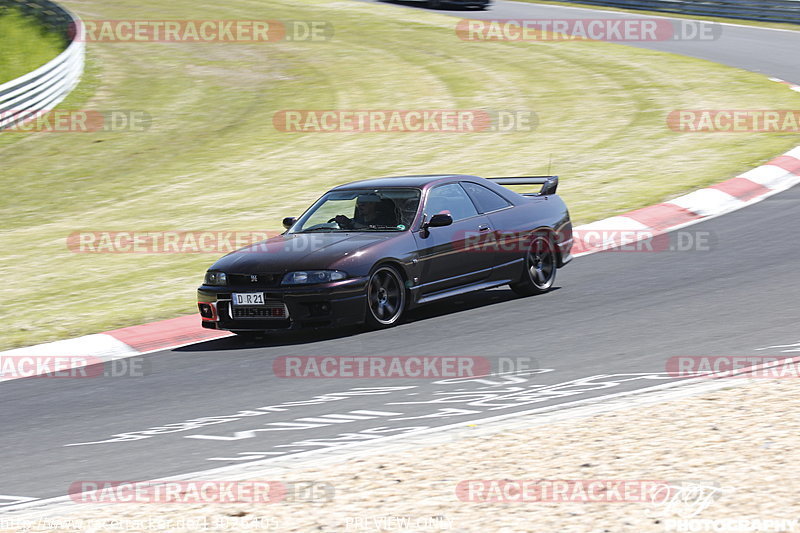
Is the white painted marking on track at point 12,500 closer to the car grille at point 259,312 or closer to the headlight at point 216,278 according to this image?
the car grille at point 259,312

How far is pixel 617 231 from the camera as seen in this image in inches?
531

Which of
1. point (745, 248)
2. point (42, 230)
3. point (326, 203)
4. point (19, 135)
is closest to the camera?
point (326, 203)

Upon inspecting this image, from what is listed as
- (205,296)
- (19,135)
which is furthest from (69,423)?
(19,135)

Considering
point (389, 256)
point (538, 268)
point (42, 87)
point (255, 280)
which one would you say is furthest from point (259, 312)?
point (42, 87)

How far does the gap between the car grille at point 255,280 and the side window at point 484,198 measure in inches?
88.6

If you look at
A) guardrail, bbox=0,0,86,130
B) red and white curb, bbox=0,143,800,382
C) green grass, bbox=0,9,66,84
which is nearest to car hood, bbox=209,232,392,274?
red and white curb, bbox=0,143,800,382

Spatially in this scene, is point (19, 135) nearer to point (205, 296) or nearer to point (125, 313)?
point (125, 313)

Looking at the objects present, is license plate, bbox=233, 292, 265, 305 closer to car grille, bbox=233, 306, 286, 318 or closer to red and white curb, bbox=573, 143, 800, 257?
car grille, bbox=233, 306, 286, 318

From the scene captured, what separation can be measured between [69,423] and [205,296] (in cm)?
250

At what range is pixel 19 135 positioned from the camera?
71.7 feet

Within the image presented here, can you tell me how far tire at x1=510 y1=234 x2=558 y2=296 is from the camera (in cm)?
1094

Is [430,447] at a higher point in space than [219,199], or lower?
higher

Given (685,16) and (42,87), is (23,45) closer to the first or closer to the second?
(42,87)

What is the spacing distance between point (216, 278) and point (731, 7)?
29.2 m
